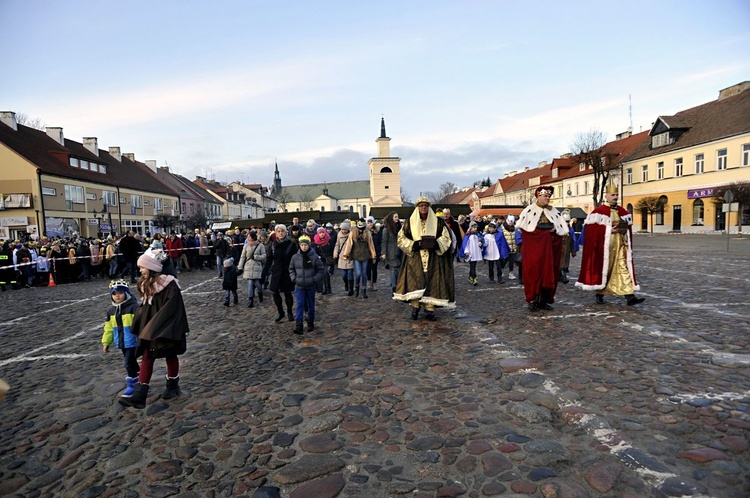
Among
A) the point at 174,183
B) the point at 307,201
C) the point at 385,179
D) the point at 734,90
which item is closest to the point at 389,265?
the point at 734,90

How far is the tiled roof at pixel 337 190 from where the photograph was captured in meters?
127

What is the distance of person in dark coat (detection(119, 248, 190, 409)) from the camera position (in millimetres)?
4580

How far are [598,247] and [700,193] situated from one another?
3607 cm

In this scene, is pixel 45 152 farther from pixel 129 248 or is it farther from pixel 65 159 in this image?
pixel 129 248

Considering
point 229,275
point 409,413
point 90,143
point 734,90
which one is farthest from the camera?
point 90,143

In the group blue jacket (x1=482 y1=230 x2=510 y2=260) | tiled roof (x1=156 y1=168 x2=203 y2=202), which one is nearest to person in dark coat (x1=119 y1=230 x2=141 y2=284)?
blue jacket (x1=482 y1=230 x2=510 y2=260)

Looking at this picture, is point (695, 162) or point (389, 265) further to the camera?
point (695, 162)

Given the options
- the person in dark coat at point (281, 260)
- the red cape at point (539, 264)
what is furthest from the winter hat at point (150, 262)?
the red cape at point (539, 264)

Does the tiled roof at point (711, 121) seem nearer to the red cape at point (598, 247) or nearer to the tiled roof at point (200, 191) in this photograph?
the red cape at point (598, 247)

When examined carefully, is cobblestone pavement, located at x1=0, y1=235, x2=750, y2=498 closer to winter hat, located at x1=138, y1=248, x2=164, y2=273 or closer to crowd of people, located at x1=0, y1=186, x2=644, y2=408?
crowd of people, located at x1=0, y1=186, x2=644, y2=408

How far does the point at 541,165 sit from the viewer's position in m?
79.1

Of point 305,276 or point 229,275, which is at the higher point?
point 305,276

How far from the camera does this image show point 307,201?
383 feet

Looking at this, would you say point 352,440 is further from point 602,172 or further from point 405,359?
point 602,172
